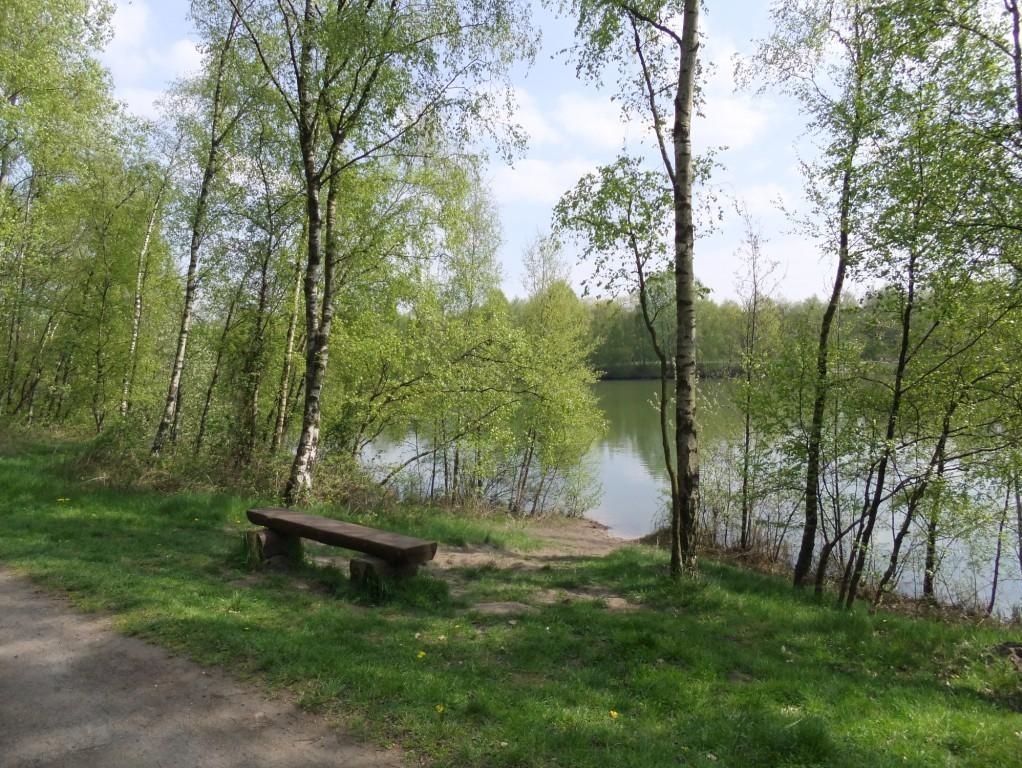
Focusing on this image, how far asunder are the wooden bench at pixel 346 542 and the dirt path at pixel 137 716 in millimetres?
1902

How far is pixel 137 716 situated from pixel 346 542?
8.49 feet

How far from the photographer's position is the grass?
3596mm

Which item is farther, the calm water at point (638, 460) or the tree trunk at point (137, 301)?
the tree trunk at point (137, 301)

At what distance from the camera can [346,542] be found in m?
6.03

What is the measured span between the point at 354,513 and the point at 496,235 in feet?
43.9

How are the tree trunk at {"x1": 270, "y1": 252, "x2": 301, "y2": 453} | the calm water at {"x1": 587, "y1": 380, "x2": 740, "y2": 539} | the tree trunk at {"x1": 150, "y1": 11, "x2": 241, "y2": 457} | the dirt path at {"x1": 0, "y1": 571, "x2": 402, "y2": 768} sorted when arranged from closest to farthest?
1. the dirt path at {"x1": 0, "y1": 571, "x2": 402, "y2": 768}
2. the tree trunk at {"x1": 150, "y1": 11, "x2": 241, "y2": 457}
3. the tree trunk at {"x1": 270, "y1": 252, "x2": 301, "y2": 453}
4. the calm water at {"x1": 587, "y1": 380, "x2": 740, "y2": 539}

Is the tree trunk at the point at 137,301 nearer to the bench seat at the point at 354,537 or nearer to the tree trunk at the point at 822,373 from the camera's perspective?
the bench seat at the point at 354,537

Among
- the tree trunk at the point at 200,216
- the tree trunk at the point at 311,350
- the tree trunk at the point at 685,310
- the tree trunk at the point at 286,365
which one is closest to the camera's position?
the tree trunk at the point at 685,310

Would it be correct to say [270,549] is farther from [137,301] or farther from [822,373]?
[137,301]

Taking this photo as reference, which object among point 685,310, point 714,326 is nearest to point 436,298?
point 685,310

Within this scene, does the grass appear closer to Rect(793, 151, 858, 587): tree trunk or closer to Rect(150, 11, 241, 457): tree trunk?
Rect(793, 151, 858, 587): tree trunk

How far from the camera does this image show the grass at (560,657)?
360 cm

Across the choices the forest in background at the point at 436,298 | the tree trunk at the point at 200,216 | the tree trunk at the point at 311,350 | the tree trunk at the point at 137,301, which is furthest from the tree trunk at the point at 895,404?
the tree trunk at the point at 137,301

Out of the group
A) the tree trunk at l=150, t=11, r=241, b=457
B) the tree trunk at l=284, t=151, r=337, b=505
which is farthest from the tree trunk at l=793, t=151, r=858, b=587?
the tree trunk at l=150, t=11, r=241, b=457
